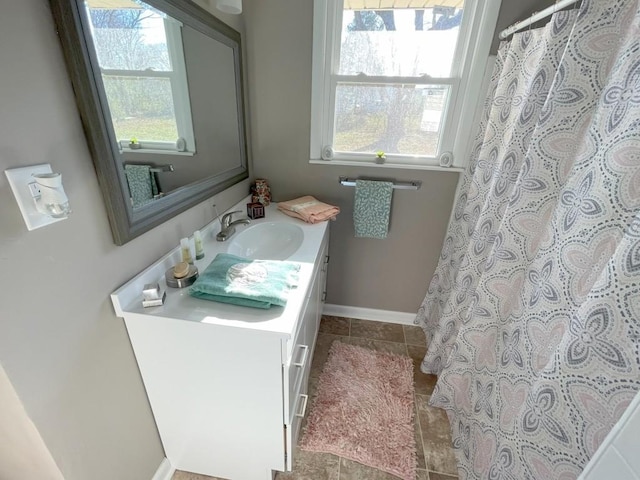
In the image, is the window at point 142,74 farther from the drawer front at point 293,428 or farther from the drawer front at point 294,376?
the drawer front at point 293,428

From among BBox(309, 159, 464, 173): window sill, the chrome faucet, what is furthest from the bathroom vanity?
BBox(309, 159, 464, 173): window sill

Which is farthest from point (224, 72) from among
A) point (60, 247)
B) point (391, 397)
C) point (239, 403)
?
point (391, 397)

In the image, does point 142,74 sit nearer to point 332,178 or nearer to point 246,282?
point 246,282

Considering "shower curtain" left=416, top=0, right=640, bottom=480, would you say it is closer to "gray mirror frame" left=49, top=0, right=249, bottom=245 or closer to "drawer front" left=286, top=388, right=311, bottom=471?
"drawer front" left=286, top=388, right=311, bottom=471

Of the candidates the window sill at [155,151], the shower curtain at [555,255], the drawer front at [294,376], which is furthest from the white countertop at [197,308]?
the shower curtain at [555,255]

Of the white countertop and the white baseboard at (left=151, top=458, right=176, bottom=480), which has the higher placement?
the white countertop

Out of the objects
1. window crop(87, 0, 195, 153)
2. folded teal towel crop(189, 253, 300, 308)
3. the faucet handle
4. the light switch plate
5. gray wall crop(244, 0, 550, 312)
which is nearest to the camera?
the light switch plate

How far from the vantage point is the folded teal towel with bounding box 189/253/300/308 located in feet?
2.88

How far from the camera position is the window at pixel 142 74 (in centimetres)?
75

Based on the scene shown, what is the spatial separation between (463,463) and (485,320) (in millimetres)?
659

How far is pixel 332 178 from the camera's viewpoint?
5.85 ft

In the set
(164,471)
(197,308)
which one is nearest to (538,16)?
(197,308)

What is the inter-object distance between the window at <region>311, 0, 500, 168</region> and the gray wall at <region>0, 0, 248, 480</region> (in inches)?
47.5

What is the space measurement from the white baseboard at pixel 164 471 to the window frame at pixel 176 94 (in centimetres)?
123
